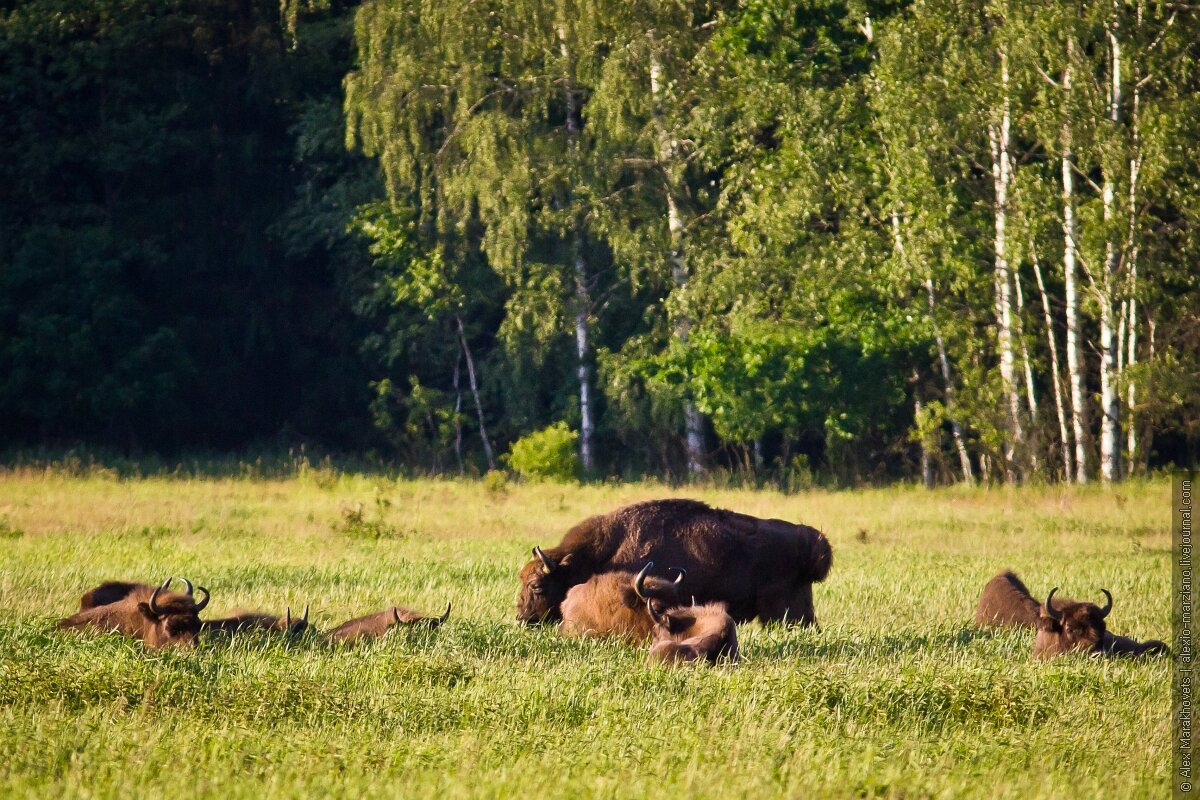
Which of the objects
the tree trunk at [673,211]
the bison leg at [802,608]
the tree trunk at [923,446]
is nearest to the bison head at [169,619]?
the bison leg at [802,608]

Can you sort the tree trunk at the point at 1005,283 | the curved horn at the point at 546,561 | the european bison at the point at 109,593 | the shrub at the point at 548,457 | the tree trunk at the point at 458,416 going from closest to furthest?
1. the european bison at the point at 109,593
2. the curved horn at the point at 546,561
3. the tree trunk at the point at 1005,283
4. the shrub at the point at 548,457
5. the tree trunk at the point at 458,416

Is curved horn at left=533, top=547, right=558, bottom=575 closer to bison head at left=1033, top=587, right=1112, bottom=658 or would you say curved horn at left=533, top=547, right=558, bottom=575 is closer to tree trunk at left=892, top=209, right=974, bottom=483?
bison head at left=1033, top=587, right=1112, bottom=658

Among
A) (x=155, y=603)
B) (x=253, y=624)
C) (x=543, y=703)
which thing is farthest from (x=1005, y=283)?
(x=543, y=703)

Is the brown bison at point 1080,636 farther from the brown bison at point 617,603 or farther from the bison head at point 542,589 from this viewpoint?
the bison head at point 542,589

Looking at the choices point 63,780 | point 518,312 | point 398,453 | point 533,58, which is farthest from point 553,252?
point 63,780

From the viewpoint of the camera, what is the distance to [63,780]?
6348mm

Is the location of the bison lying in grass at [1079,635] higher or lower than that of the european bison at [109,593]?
lower

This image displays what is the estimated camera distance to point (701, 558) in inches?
468

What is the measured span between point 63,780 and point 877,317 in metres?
22.0

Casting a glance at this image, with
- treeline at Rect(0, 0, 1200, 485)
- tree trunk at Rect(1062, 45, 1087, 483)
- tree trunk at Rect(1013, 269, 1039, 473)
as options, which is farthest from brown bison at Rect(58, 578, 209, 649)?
tree trunk at Rect(1013, 269, 1039, 473)

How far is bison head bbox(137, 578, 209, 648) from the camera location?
9.80 meters

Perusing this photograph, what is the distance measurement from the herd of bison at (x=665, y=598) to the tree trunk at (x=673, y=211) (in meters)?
16.6

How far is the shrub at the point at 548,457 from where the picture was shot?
2933 centimetres

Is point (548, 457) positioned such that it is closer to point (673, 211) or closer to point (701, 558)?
point (673, 211)
